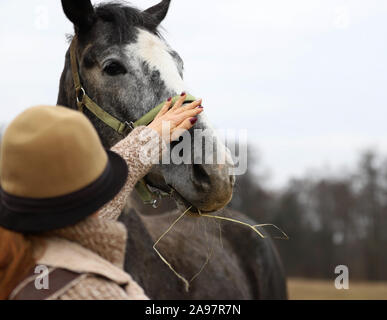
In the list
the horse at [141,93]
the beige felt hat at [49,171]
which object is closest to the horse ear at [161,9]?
the horse at [141,93]

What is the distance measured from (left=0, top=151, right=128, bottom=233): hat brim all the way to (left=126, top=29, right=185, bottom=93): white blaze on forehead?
1.92 meters

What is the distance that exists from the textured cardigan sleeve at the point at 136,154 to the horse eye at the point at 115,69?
124cm

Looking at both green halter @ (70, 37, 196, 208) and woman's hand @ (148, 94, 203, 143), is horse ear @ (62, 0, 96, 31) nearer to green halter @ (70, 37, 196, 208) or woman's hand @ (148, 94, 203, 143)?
green halter @ (70, 37, 196, 208)

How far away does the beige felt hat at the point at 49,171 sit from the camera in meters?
1.35

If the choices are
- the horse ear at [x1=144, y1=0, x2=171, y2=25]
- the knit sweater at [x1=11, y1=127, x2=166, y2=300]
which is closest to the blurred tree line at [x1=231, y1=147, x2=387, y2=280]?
the horse ear at [x1=144, y1=0, x2=171, y2=25]

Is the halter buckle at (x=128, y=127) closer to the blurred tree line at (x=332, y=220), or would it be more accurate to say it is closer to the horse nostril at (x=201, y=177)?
the horse nostril at (x=201, y=177)

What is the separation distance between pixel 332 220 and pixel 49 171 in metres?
41.5

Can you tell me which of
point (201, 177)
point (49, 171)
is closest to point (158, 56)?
point (201, 177)

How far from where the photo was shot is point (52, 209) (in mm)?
1390

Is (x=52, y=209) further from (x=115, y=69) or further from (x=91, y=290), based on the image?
(x=115, y=69)

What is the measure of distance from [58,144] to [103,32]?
8.18ft

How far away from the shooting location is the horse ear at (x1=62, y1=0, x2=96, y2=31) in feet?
11.9

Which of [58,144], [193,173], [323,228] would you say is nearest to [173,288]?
[193,173]
